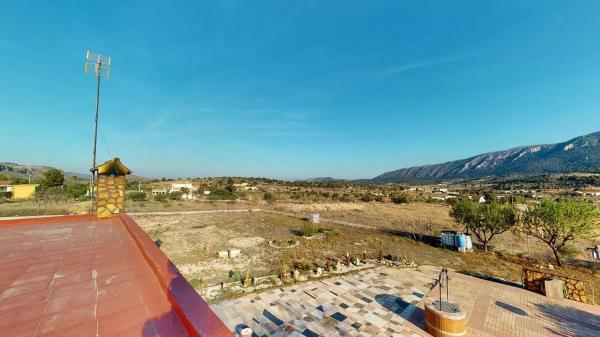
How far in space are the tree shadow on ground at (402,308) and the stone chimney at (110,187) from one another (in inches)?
379

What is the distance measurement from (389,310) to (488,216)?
12.1 m

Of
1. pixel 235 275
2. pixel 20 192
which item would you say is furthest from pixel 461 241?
pixel 20 192

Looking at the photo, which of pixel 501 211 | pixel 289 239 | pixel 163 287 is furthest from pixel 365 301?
pixel 501 211

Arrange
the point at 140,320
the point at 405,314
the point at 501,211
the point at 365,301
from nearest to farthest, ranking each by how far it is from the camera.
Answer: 1. the point at 140,320
2. the point at 405,314
3. the point at 365,301
4. the point at 501,211

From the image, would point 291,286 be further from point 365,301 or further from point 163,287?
point 163,287

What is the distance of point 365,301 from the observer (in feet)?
28.6

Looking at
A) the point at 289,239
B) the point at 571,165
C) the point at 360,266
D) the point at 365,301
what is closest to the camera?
the point at 365,301

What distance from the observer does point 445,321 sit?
655 cm

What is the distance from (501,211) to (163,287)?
19.1 metres

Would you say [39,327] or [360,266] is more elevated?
[39,327]

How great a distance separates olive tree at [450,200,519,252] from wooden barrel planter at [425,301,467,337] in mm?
11840

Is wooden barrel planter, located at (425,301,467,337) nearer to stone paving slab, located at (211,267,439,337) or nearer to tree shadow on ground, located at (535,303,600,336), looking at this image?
stone paving slab, located at (211,267,439,337)

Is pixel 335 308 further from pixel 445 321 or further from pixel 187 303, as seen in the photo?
pixel 187 303

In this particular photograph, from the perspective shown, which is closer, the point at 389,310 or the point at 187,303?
the point at 187,303
